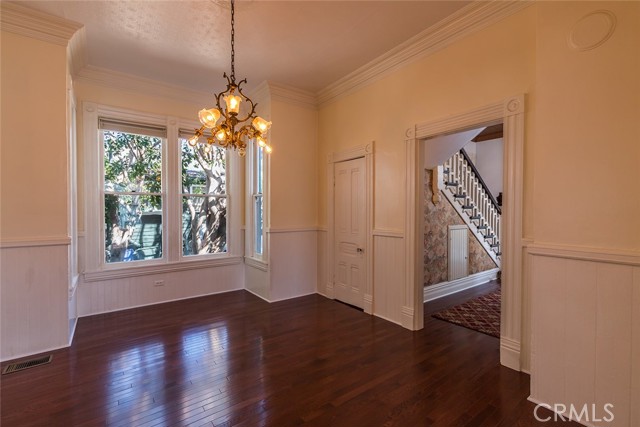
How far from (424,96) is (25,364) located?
4.78 meters

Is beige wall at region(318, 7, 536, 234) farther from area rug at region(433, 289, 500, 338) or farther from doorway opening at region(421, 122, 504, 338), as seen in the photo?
area rug at region(433, 289, 500, 338)

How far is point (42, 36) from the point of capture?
117 inches

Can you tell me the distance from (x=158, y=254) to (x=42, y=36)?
2914 millimetres

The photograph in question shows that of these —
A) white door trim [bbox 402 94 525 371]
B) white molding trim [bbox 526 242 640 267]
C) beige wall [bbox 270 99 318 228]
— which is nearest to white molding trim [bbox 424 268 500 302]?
white door trim [bbox 402 94 525 371]

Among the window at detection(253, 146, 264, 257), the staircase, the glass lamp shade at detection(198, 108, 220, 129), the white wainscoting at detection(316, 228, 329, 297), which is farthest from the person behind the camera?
the staircase

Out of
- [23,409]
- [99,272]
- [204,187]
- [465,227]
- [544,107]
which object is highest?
[544,107]

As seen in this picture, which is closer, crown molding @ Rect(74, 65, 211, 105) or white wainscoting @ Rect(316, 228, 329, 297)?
crown molding @ Rect(74, 65, 211, 105)

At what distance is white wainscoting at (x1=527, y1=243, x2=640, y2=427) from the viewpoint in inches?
72.7

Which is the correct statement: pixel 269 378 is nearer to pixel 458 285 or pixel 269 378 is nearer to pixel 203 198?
pixel 203 198

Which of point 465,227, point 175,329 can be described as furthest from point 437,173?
point 175,329

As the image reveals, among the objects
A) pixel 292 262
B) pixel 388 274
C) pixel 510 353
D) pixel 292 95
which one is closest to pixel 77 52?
pixel 292 95

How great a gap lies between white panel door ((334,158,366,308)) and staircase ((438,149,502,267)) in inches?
67.6

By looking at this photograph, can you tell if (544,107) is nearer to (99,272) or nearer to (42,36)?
(42,36)

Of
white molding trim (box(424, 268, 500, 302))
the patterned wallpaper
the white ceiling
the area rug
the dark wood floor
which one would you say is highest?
the white ceiling
